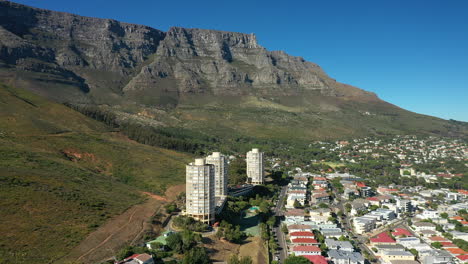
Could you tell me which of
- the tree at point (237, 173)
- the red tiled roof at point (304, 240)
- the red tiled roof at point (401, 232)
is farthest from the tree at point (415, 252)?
the tree at point (237, 173)

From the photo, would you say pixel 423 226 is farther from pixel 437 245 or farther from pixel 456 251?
pixel 456 251

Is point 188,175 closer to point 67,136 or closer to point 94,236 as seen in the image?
point 94,236

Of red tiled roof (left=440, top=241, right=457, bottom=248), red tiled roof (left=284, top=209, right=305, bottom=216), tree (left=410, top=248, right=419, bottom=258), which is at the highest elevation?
red tiled roof (left=284, top=209, right=305, bottom=216)

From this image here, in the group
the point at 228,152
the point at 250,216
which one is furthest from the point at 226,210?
the point at 228,152

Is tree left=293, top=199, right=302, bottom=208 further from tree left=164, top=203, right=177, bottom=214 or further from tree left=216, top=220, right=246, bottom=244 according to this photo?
tree left=164, top=203, right=177, bottom=214

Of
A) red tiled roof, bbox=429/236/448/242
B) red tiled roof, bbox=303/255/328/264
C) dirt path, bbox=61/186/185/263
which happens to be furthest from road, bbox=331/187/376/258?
dirt path, bbox=61/186/185/263

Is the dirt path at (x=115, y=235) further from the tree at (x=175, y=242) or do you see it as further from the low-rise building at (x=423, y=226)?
the low-rise building at (x=423, y=226)
